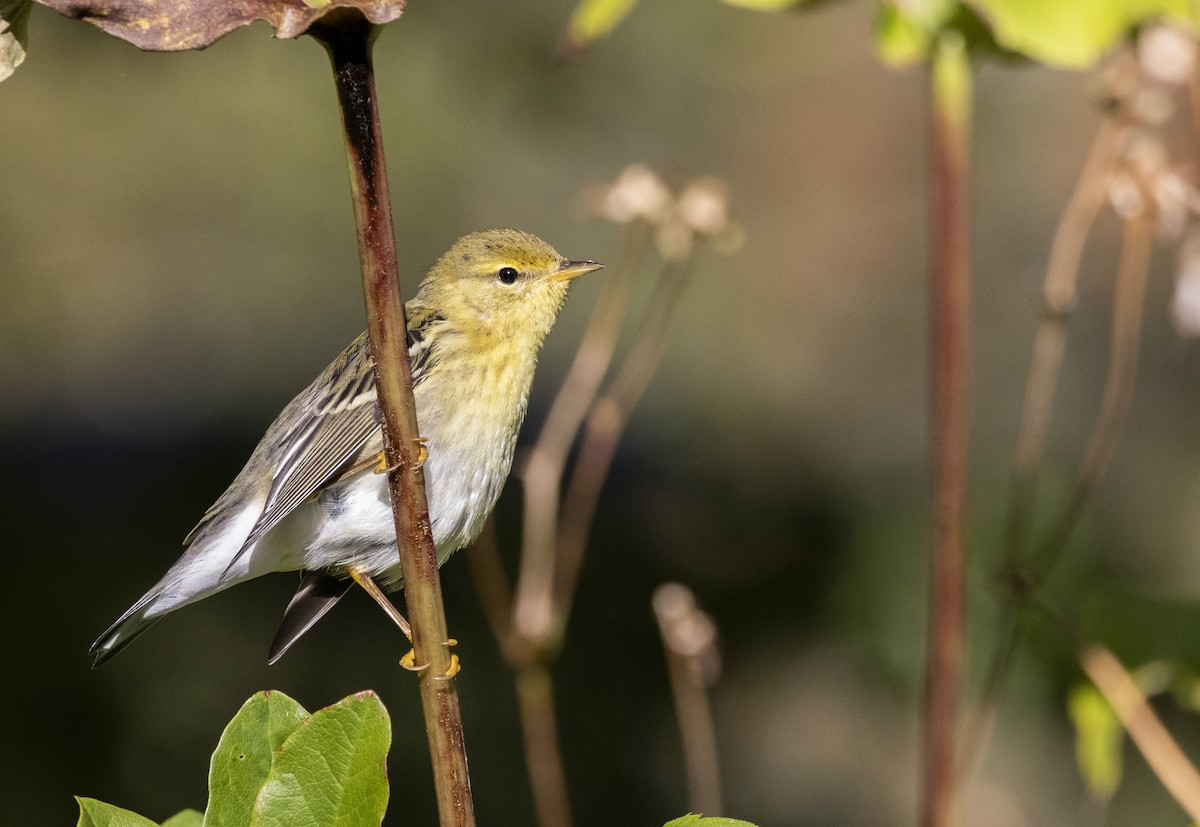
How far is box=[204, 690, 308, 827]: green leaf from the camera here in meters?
1.09

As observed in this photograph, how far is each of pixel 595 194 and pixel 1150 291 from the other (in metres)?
4.08

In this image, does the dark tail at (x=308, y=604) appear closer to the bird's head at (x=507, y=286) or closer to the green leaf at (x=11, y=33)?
the bird's head at (x=507, y=286)

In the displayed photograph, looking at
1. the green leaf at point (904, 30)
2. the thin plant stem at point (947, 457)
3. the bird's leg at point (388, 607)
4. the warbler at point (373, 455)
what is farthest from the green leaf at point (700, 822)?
the warbler at point (373, 455)

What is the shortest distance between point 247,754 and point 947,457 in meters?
0.97

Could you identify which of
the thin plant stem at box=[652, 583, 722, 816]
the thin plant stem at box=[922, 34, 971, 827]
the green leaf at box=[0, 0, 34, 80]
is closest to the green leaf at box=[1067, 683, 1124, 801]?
the thin plant stem at box=[922, 34, 971, 827]

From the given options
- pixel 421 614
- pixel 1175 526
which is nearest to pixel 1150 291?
pixel 1175 526

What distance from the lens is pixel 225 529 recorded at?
258 cm

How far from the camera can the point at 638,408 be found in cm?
646

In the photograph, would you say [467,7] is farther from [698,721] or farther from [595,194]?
[595,194]

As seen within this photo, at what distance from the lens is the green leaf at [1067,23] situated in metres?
1.59

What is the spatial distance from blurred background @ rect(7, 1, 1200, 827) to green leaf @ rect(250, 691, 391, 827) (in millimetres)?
1355

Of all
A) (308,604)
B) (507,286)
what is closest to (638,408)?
(507,286)

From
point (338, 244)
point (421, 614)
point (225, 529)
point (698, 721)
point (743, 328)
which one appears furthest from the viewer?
point (338, 244)

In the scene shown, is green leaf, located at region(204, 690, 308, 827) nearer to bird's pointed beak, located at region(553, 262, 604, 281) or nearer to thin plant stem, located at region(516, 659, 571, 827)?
thin plant stem, located at region(516, 659, 571, 827)
